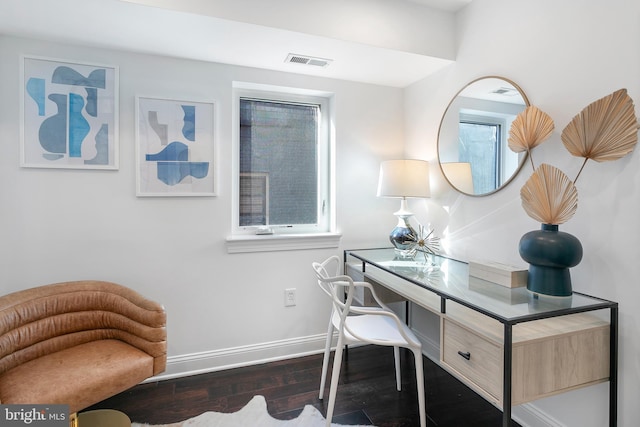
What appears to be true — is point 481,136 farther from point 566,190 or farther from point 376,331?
point 376,331

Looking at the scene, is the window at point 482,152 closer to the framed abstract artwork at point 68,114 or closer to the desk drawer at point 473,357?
the desk drawer at point 473,357

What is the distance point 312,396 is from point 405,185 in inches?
56.6

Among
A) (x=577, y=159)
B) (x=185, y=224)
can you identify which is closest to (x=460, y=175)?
(x=577, y=159)

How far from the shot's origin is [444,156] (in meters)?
2.25

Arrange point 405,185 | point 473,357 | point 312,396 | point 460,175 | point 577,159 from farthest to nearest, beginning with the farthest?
point 405,185
point 460,175
point 312,396
point 577,159
point 473,357

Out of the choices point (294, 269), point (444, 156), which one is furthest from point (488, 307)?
point (294, 269)

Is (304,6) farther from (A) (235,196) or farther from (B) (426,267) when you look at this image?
(B) (426,267)

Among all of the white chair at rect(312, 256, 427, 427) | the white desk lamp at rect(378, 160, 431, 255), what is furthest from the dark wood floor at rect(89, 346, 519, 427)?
the white desk lamp at rect(378, 160, 431, 255)

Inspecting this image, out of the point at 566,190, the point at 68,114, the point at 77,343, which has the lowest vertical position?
the point at 77,343

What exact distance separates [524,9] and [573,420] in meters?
2.01

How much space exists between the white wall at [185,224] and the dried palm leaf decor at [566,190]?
1.32m

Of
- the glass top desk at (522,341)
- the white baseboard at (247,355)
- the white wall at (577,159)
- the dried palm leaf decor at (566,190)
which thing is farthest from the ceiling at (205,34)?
the white baseboard at (247,355)

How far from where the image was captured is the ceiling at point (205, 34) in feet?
5.29

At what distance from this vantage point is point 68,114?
6.30 feet
